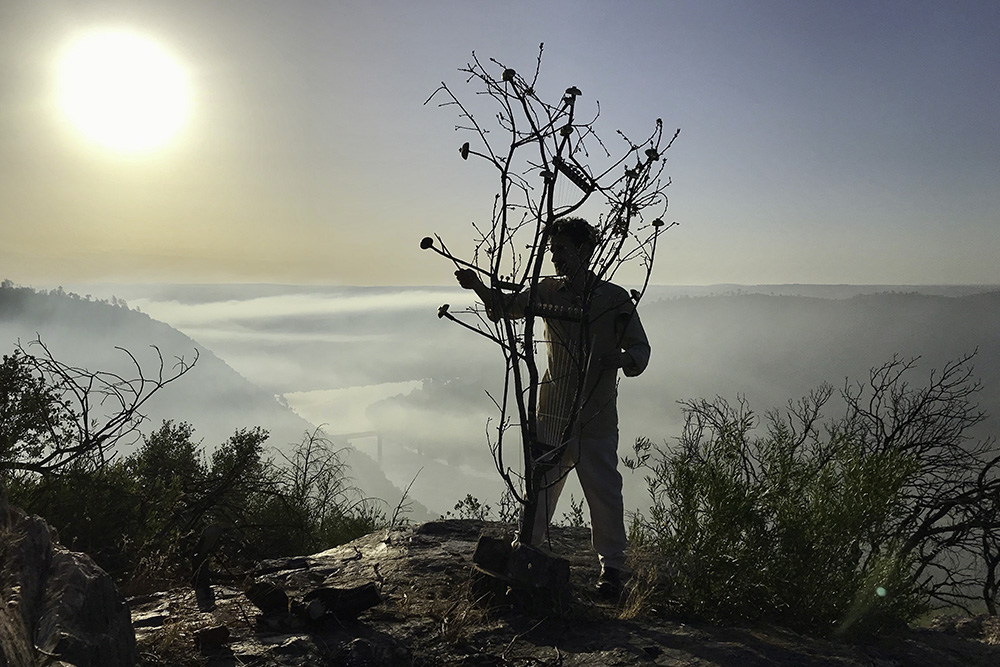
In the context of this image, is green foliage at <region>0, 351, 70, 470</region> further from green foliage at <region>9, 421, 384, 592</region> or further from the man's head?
the man's head

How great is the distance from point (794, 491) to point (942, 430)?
17.6 ft

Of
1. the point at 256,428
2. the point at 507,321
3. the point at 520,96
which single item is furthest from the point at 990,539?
the point at 256,428

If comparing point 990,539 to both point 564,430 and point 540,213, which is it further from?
point 540,213

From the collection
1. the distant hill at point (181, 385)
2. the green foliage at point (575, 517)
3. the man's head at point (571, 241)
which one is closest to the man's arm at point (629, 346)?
the man's head at point (571, 241)

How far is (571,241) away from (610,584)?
246 cm

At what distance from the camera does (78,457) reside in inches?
223

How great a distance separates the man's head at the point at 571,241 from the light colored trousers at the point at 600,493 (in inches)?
50.1

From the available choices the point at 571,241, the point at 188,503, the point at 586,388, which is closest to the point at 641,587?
the point at 586,388

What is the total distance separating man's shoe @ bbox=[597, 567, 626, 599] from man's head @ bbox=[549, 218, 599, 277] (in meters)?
2.16

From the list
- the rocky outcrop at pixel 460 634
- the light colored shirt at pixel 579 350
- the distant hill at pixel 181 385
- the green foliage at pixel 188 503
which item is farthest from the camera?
the distant hill at pixel 181 385

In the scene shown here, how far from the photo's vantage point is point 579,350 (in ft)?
16.3

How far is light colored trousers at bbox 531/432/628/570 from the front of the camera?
5.14m

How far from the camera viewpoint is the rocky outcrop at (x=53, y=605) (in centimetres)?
254

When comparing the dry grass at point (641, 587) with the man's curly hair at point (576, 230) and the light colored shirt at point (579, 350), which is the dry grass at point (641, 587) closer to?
the light colored shirt at point (579, 350)
